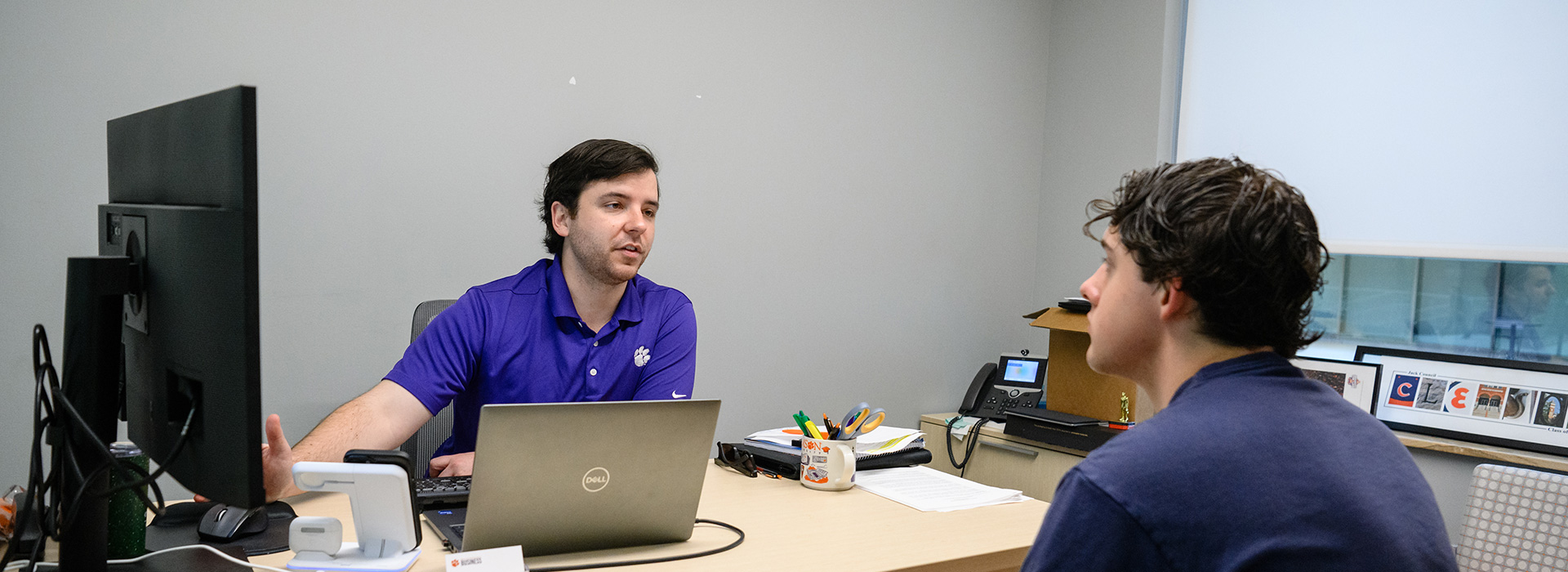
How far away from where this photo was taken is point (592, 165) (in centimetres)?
204

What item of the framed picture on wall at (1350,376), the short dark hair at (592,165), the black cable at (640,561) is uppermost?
the short dark hair at (592,165)

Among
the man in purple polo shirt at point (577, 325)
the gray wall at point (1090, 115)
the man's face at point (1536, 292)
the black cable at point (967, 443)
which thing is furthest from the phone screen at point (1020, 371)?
the man in purple polo shirt at point (577, 325)

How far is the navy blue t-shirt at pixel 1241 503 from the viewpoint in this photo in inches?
31.0

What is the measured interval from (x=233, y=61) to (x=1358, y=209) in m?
3.20

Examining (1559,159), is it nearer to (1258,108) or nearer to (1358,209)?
(1358,209)

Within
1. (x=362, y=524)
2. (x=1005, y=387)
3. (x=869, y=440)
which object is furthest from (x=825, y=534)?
(x=1005, y=387)

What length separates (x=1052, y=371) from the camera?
3.01 metres

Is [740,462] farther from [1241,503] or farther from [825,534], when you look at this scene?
[1241,503]

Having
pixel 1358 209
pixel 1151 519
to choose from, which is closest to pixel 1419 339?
pixel 1358 209

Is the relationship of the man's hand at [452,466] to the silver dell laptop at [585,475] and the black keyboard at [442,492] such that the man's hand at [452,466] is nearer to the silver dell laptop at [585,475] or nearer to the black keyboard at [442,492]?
the black keyboard at [442,492]

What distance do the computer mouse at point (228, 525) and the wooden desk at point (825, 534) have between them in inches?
3.4

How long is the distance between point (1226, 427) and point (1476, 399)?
2.29 m

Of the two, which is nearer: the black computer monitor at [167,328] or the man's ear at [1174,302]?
the black computer monitor at [167,328]

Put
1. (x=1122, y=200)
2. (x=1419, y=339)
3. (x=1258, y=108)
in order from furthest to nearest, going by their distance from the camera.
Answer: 1. (x=1258, y=108)
2. (x=1419, y=339)
3. (x=1122, y=200)
